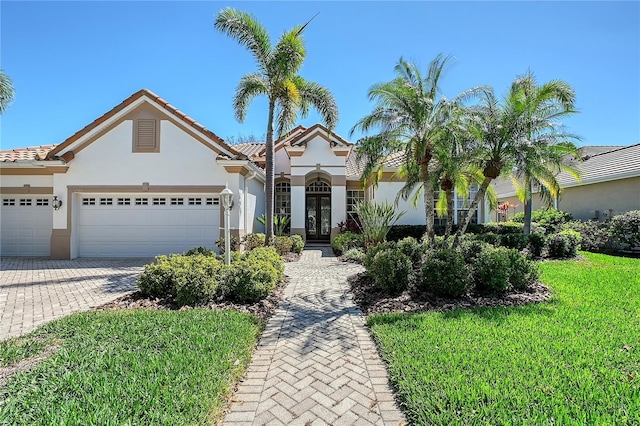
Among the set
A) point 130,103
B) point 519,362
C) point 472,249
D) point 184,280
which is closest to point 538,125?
point 472,249

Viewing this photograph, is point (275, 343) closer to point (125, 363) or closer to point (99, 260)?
point (125, 363)

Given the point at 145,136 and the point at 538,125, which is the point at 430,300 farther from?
the point at 145,136

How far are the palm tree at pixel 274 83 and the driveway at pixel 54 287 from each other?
17.8 ft

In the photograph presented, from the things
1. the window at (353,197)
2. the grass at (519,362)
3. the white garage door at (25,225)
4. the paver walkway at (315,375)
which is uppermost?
the window at (353,197)

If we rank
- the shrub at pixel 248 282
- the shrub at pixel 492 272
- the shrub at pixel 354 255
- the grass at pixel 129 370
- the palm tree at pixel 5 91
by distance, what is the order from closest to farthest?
the grass at pixel 129 370 < the shrub at pixel 248 282 < the shrub at pixel 492 272 < the shrub at pixel 354 255 < the palm tree at pixel 5 91

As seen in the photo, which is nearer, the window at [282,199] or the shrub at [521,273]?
the shrub at [521,273]

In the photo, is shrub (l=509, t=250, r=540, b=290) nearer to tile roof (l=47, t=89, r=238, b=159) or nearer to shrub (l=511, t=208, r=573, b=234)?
tile roof (l=47, t=89, r=238, b=159)

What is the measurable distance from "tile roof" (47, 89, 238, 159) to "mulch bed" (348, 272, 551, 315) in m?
8.82

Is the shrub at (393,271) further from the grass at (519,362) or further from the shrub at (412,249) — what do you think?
the grass at (519,362)

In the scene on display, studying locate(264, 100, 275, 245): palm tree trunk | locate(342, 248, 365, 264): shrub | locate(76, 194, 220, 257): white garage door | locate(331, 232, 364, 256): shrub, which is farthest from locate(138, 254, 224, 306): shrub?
locate(331, 232, 364, 256): shrub

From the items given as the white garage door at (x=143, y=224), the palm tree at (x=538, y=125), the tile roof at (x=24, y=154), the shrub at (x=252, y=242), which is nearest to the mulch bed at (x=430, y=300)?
the palm tree at (x=538, y=125)

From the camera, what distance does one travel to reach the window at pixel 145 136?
13.2 meters

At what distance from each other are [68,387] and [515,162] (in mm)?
9519

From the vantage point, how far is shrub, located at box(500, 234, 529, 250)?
42.6 ft
